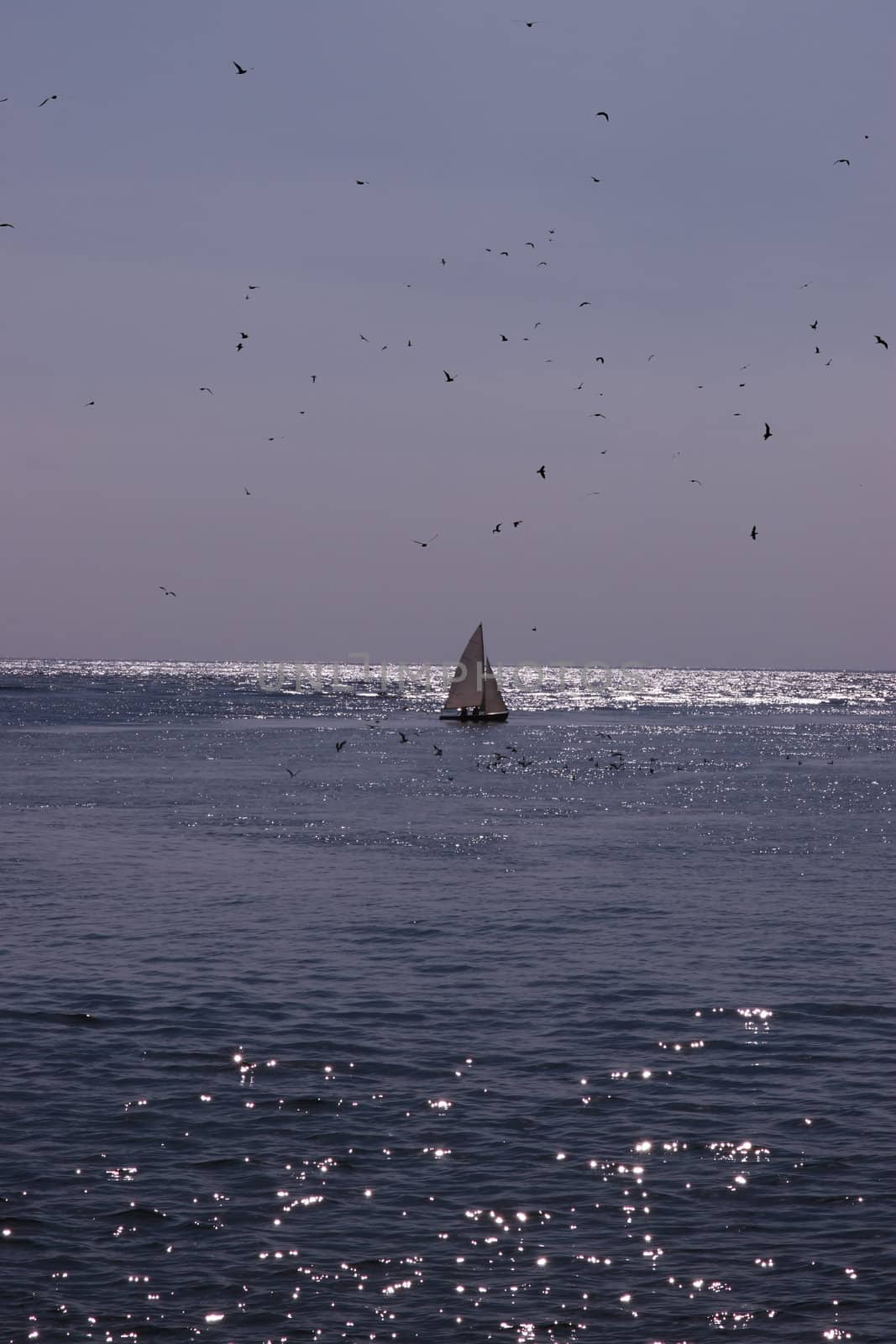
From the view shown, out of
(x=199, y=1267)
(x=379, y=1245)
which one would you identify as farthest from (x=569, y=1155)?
(x=199, y=1267)

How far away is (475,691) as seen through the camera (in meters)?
149

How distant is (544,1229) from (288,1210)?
351 centimetres

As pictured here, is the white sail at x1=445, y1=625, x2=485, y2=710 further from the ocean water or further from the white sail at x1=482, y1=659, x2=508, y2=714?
the ocean water

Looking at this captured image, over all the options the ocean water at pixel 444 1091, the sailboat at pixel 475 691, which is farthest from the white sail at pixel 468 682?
the ocean water at pixel 444 1091

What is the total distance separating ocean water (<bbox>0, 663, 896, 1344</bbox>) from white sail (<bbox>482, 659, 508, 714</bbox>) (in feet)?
301

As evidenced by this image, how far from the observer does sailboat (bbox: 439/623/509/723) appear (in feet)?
468

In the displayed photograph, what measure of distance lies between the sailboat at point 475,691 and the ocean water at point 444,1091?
283ft

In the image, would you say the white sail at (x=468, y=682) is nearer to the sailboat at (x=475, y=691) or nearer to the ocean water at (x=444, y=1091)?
the sailboat at (x=475, y=691)

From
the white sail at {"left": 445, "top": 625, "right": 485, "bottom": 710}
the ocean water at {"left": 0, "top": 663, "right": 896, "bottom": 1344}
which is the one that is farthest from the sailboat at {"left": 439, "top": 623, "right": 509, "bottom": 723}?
the ocean water at {"left": 0, "top": 663, "right": 896, "bottom": 1344}

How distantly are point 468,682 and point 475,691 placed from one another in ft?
5.01

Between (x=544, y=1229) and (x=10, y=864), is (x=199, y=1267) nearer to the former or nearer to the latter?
(x=544, y=1229)

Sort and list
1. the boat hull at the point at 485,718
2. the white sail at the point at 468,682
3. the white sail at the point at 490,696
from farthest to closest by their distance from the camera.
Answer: the boat hull at the point at 485,718
the white sail at the point at 490,696
the white sail at the point at 468,682

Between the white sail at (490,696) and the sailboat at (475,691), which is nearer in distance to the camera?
the sailboat at (475,691)

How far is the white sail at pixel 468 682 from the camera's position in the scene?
462 ft
